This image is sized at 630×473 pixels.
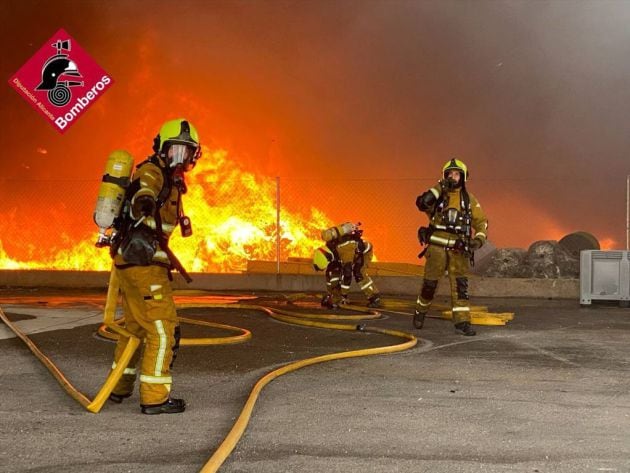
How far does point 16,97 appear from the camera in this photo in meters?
21.9

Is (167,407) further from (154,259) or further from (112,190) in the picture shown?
(112,190)

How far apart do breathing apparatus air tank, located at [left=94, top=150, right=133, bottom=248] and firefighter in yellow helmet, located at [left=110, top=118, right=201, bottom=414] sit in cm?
6

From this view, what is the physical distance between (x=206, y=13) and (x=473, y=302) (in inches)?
501

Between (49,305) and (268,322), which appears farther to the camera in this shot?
(49,305)

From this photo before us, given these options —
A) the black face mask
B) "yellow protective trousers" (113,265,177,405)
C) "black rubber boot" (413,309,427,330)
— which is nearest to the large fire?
"black rubber boot" (413,309,427,330)

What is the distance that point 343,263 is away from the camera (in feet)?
36.1

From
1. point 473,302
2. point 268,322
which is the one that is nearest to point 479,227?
point 268,322

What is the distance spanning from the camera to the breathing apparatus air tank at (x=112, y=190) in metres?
4.54

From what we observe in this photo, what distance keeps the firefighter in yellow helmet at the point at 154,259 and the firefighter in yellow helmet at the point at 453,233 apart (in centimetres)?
395

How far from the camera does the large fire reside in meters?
16.1

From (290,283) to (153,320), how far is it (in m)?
10.2

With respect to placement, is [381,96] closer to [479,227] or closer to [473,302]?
[473,302]

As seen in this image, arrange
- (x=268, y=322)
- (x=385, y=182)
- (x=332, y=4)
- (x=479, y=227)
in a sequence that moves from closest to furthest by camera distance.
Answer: (x=479, y=227) → (x=268, y=322) → (x=385, y=182) → (x=332, y=4)

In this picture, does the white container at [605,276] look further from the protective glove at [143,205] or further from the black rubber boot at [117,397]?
the protective glove at [143,205]
